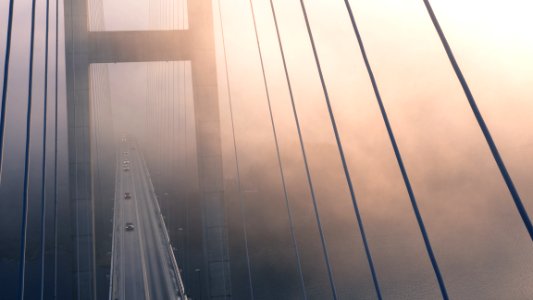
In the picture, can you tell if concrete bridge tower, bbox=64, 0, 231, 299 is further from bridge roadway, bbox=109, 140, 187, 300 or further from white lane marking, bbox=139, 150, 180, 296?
white lane marking, bbox=139, 150, 180, 296

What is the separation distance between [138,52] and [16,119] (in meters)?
45.1

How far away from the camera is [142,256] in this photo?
11.0 meters

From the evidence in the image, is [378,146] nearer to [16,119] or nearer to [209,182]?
[16,119]

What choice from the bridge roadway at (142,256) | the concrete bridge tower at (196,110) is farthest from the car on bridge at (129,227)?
the concrete bridge tower at (196,110)

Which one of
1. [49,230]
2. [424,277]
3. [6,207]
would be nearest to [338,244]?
[424,277]

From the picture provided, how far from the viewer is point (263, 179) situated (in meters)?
67.3

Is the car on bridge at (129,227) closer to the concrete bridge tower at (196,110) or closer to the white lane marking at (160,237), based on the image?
the white lane marking at (160,237)

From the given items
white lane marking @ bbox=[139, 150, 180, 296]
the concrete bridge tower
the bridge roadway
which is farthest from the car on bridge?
the concrete bridge tower

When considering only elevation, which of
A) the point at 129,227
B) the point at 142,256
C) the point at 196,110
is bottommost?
the point at 142,256

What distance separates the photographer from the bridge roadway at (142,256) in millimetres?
8256

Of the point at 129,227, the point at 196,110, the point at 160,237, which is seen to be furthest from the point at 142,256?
the point at 196,110

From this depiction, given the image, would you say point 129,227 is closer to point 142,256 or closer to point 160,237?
point 160,237

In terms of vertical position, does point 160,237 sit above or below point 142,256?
above

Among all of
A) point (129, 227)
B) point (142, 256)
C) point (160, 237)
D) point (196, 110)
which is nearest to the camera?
point (142, 256)
